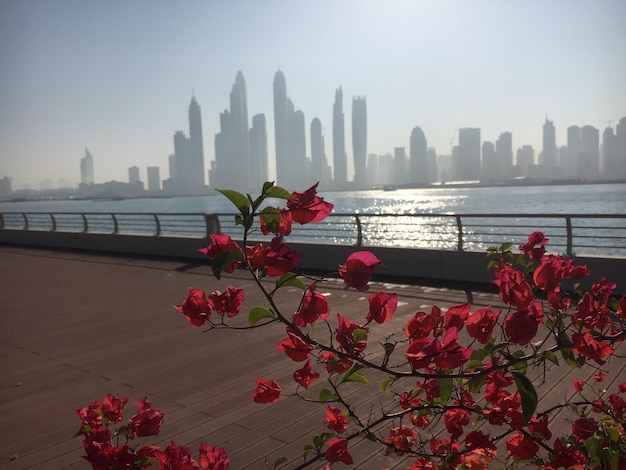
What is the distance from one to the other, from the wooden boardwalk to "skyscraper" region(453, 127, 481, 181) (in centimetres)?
8306

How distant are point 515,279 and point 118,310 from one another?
19.1ft

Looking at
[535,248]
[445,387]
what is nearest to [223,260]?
[445,387]

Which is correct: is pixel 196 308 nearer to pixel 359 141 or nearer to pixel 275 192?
pixel 275 192

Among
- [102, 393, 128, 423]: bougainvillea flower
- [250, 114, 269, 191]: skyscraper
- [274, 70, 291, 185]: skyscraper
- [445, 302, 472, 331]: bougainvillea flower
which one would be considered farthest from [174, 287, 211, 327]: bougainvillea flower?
[250, 114, 269, 191]: skyscraper

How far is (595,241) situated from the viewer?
3788 cm

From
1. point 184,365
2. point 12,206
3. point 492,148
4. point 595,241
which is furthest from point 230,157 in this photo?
point 184,365

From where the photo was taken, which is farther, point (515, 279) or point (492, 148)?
point (492, 148)

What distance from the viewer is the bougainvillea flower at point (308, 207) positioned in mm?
1137

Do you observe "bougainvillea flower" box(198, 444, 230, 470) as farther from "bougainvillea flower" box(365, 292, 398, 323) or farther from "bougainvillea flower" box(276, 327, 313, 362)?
"bougainvillea flower" box(365, 292, 398, 323)

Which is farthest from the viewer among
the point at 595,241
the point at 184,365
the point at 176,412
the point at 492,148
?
A: the point at 492,148

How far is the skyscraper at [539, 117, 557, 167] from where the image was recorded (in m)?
87.8

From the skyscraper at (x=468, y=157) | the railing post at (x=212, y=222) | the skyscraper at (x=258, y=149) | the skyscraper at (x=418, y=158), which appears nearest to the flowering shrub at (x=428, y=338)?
the railing post at (x=212, y=222)

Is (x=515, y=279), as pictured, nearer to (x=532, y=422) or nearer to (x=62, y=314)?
(x=532, y=422)

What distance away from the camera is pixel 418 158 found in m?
108
